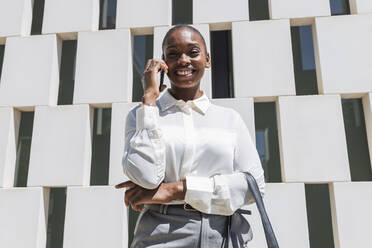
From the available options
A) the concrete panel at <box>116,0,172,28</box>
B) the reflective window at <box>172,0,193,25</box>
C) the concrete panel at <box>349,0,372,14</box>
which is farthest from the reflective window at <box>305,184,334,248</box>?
the concrete panel at <box>116,0,172,28</box>

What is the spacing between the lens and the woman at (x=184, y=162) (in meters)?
0.98

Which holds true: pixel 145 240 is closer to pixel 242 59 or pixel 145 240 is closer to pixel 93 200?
pixel 93 200

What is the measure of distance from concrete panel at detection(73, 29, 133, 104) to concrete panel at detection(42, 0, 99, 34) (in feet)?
0.31

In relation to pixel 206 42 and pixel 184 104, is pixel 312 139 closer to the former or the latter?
pixel 206 42

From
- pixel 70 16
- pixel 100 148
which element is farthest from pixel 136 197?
pixel 100 148

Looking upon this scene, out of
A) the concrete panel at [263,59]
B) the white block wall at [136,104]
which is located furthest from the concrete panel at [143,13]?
the concrete panel at [263,59]

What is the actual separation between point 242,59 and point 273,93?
345 mm

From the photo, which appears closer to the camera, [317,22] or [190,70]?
[190,70]

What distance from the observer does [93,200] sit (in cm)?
249

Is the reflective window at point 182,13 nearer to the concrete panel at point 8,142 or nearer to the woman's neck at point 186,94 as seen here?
the concrete panel at point 8,142

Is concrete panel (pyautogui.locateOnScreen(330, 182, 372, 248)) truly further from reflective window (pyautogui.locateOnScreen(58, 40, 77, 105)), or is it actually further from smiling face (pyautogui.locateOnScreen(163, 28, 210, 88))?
reflective window (pyautogui.locateOnScreen(58, 40, 77, 105))

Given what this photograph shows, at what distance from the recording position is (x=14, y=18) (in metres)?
2.92

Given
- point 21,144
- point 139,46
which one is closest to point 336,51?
point 139,46

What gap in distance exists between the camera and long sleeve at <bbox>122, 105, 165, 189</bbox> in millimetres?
967
